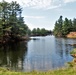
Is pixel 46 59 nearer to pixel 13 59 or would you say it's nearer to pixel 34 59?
pixel 34 59

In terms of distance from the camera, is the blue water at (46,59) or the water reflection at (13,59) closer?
the blue water at (46,59)

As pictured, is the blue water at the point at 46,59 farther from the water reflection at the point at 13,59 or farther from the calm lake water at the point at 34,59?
the water reflection at the point at 13,59

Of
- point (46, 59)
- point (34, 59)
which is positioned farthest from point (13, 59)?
point (46, 59)

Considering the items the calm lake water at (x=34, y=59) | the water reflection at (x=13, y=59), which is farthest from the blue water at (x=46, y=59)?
the water reflection at (x=13, y=59)

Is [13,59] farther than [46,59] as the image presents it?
Yes

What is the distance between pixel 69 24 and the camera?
14738cm

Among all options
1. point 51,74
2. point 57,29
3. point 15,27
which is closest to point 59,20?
point 57,29

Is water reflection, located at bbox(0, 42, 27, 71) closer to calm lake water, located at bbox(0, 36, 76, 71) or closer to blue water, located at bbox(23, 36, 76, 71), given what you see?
calm lake water, located at bbox(0, 36, 76, 71)

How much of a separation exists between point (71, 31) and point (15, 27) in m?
76.9

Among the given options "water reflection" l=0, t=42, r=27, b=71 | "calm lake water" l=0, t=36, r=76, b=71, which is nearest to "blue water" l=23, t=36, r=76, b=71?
"calm lake water" l=0, t=36, r=76, b=71

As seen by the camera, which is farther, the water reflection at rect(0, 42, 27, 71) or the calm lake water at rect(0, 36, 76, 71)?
the water reflection at rect(0, 42, 27, 71)

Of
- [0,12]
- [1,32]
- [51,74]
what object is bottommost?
[51,74]

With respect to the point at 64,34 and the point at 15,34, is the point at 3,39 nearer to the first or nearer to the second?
the point at 15,34

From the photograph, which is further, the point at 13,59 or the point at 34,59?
the point at 13,59
